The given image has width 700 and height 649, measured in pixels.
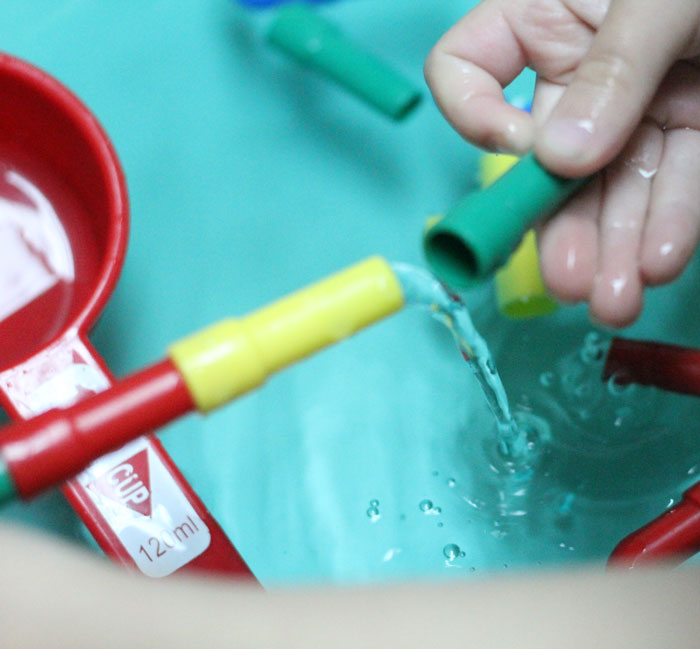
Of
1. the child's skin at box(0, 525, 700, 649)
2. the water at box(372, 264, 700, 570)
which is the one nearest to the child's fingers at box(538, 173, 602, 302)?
the water at box(372, 264, 700, 570)

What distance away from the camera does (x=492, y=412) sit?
2.33 feet

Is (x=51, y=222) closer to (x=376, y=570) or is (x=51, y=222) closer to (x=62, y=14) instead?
(x=62, y=14)

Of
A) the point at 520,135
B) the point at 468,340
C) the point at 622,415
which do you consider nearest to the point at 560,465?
the point at 622,415

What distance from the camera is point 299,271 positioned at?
0.84 m

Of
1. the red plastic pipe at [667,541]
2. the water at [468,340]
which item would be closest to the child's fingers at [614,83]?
the water at [468,340]

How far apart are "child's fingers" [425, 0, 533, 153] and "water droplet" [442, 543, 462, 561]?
322mm

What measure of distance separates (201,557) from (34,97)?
1.28 ft

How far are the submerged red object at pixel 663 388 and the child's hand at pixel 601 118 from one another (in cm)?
8

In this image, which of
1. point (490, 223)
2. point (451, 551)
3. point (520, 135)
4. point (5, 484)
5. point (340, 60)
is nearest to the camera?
point (5, 484)

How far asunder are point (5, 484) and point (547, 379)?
505mm

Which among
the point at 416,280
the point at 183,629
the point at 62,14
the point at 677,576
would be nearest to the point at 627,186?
the point at 416,280

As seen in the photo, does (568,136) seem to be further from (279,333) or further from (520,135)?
(279,333)

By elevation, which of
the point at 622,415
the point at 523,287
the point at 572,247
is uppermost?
the point at 572,247

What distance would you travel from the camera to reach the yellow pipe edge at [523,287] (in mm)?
734
